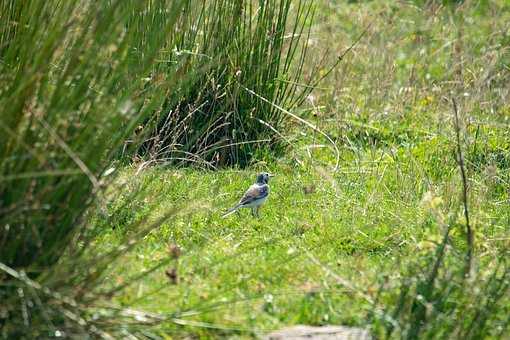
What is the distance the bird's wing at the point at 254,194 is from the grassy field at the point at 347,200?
0.42 ft

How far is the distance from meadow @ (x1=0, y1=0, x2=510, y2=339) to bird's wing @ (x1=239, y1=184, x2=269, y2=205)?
5.2 inches

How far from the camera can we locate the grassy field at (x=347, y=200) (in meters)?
4.65

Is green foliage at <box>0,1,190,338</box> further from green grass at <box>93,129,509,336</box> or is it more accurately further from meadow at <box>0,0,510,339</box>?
green grass at <box>93,129,509,336</box>

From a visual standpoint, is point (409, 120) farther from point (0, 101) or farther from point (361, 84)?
point (0, 101)

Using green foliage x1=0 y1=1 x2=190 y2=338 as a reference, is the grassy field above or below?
below

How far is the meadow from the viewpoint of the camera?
402 centimetres

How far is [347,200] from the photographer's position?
6.71 m

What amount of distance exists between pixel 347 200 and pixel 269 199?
0.54 meters

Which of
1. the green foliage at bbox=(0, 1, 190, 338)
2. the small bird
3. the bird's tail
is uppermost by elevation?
the green foliage at bbox=(0, 1, 190, 338)

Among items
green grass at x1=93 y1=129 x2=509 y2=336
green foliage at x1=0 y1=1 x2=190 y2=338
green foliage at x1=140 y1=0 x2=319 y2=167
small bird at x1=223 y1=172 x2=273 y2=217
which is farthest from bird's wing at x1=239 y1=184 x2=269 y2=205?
green foliage at x1=0 y1=1 x2=190 y2=338

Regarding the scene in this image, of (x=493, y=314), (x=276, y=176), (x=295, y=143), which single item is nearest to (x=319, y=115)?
(x=295, y=143)

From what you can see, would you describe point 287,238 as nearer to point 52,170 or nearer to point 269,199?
point 269,199

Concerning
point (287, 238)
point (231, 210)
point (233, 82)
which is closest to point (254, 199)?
point (231, 210)

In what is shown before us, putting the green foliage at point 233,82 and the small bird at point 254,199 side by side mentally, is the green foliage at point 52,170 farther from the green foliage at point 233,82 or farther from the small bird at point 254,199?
the green foliage at point 233,82
